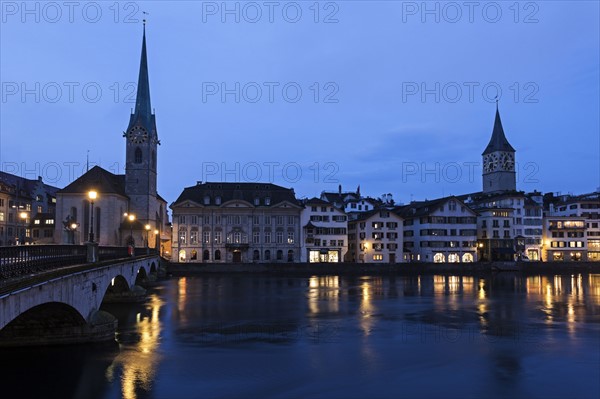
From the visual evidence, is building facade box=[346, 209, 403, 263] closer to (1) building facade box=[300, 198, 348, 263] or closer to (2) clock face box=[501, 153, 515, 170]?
(1) building facade box=[300, 198, 348, 263]

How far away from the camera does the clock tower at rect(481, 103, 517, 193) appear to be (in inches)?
5945

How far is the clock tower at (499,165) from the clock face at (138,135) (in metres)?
98.5

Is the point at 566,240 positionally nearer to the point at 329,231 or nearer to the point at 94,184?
the point at 329,231

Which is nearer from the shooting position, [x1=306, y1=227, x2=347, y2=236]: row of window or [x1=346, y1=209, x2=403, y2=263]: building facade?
[x1=306, y1=227, x2=347, y2=236]: row of window

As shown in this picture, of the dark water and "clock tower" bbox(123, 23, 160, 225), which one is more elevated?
"clock tower" bbox(123, 23, 160, 225)

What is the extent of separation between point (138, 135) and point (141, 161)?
498 centimetres

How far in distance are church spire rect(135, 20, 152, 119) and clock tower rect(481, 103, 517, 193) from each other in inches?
3874

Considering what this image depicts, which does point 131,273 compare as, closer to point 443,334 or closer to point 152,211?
point 443,334

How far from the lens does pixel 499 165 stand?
151 meters

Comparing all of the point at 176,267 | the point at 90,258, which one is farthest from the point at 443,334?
the point at 176,267

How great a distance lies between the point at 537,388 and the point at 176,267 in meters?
74.6

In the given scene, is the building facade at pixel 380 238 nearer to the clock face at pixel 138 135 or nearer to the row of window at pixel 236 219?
the row of window at pixel 236 219

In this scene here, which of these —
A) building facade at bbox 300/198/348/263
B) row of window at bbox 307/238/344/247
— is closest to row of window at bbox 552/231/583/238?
building facade at bbox 300/198/348/263

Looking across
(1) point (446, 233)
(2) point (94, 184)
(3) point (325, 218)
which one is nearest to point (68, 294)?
(2) point (94, 184)
